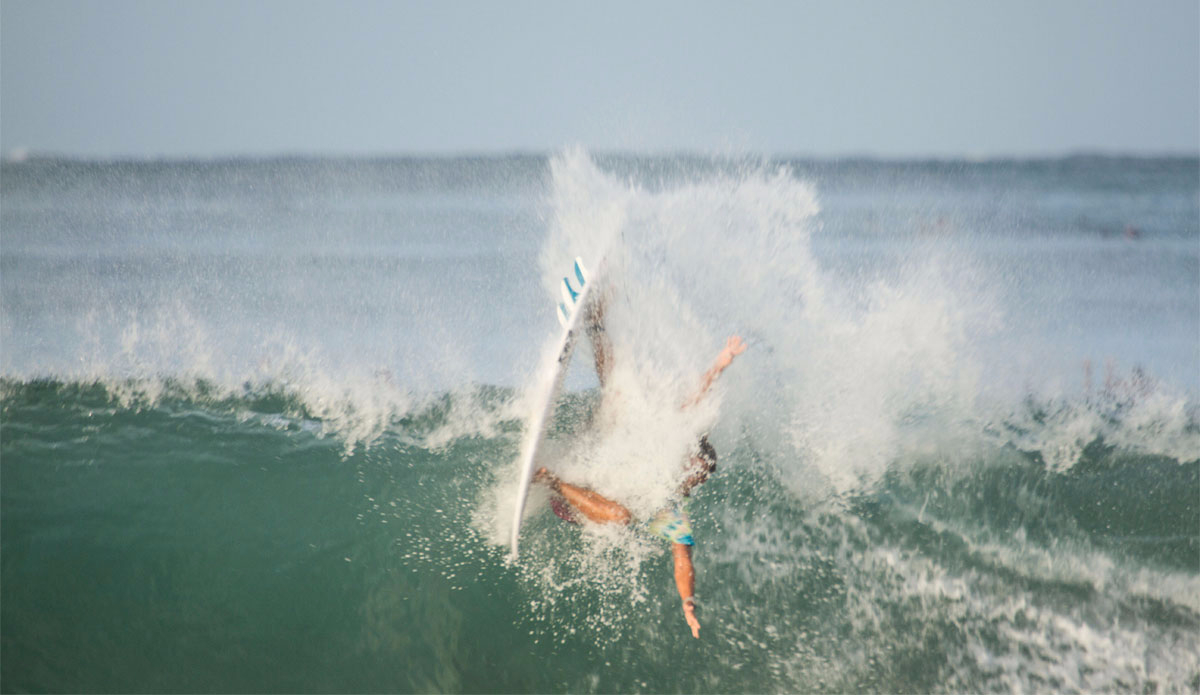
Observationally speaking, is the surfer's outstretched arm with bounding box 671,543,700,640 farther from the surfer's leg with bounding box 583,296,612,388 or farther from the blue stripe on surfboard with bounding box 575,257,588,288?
the blue stripe on surfboard with bounding box 575,257,588,288

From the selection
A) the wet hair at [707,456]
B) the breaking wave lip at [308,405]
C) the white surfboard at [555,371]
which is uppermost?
the white surfboard at [555,371]

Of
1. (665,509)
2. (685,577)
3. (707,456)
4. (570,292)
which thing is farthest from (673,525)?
(570,292)

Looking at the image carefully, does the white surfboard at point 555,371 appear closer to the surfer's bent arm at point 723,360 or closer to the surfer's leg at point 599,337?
the surfer's leg at point 599,337

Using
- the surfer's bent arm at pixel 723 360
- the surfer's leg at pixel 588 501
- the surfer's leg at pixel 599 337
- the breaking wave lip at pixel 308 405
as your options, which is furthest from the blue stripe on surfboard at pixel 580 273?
the breaking wave lip at pixel 308 405

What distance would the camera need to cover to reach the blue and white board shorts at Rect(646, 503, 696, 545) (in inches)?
164

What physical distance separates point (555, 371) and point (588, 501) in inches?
33.2

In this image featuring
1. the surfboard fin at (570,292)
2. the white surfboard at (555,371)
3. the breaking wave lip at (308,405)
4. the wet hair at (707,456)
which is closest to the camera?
the white surfboard at (555,371)

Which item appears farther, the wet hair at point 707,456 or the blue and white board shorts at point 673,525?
the wet hair at point 707,456

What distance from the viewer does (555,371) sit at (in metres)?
3.94

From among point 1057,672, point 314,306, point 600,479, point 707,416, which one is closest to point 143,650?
point 600,479

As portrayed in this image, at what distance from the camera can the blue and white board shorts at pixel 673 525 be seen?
13.6 ft

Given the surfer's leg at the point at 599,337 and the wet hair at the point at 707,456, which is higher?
the surfer's leg at the point at 599,337

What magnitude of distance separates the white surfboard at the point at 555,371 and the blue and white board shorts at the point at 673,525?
74 cm

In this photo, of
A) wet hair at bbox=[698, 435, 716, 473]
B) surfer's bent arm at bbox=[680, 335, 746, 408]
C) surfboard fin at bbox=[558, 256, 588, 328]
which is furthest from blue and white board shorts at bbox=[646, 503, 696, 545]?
surfboard fin at bbox=[558, 256, 588, 328]
